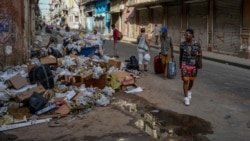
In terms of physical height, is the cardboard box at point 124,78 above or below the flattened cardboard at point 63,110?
above

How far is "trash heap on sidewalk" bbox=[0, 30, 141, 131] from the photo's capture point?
7.20 m

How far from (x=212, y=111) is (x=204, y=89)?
250 centimetres

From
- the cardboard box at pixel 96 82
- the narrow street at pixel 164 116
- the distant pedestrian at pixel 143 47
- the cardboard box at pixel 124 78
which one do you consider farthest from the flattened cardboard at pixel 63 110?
the distant pedestrian at pixel 143 47

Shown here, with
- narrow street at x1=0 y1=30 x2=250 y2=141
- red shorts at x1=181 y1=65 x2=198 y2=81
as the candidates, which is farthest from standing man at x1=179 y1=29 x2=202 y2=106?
narrow street at x1=0 y1=30 x2=250 y2=141

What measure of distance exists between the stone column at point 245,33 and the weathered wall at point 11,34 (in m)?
10.9

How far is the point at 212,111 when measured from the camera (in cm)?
757

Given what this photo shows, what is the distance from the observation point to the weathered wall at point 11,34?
36.9 feet

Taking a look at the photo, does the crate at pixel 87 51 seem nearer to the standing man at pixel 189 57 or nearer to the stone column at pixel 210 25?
the standing man at pixel 189 57

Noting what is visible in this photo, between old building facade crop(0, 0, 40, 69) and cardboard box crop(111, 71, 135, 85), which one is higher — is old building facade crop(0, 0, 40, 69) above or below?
above

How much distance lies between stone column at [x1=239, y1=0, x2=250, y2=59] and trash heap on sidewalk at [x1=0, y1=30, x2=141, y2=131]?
8939 millimetres

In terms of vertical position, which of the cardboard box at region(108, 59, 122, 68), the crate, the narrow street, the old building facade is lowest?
the narrow street

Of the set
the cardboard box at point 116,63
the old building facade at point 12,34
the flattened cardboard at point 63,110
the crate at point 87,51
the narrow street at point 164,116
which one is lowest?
the narrow street at point 164,116

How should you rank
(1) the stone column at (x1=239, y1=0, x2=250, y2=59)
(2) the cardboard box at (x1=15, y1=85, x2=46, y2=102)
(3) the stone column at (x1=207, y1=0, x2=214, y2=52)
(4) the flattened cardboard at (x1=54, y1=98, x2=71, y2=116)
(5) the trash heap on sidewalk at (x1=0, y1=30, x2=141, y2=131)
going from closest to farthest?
(5) the trash heap on sidewalk at (x1=0, y1=30, x2=141, y2=131) → (4) the flattened cardboard at (x1=54, y1=98, x2=71, y2=116) → (2) the cardboard box at (x1=15, y1=85, x2=46, y2=102) → (1) the stone column at (x1=239, y1=0, x2=250, y2=59) → (3) the stone column at (x1=207, y1=0, x2=214, y2=52)

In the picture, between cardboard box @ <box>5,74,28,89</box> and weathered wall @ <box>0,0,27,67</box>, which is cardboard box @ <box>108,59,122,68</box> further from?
cardboard box @ <box>5,74,28,89</box>
